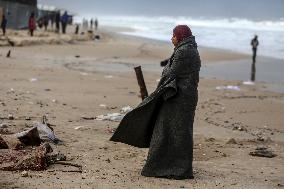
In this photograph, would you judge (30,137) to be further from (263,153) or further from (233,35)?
(233,35)

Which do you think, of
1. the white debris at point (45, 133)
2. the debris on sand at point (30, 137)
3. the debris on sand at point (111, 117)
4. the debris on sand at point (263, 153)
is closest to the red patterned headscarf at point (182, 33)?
the debris on sand at point (30, 137)

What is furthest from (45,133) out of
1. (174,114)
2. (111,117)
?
(111,117)

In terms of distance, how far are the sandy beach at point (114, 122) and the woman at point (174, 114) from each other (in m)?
0.21

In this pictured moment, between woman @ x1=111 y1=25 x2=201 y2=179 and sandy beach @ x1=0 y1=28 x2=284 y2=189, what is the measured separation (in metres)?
0.21

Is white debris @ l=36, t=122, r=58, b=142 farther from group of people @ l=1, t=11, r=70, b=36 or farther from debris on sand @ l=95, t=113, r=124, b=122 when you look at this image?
group of people @ l=1, t=11, r=70, b=36

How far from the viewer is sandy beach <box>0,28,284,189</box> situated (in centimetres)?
629

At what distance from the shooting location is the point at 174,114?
615 centimetres

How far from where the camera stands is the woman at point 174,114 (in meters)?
6.14

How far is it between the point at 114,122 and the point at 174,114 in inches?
159

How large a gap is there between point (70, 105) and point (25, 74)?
4.92m

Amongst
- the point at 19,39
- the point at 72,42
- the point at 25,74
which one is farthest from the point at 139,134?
→ the point at 72,42

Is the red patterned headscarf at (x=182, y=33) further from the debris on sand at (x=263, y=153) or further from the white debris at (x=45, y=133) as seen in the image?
the debris on sand at (x=263, y=153)

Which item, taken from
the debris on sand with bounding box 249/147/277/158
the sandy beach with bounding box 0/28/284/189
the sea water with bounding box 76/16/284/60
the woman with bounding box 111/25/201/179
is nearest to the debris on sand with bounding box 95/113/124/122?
the sandy beach with bounding box 0/28/284/189

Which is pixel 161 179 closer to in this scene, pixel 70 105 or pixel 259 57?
pixel 70 105
